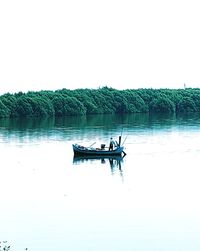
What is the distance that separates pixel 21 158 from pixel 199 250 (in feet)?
84.2

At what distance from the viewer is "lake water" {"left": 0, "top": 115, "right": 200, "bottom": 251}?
24.3 meters

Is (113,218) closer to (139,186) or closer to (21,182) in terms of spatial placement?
(139,186)

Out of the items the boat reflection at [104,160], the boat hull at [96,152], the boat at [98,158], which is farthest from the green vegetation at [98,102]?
the boat reflection at [104,160]

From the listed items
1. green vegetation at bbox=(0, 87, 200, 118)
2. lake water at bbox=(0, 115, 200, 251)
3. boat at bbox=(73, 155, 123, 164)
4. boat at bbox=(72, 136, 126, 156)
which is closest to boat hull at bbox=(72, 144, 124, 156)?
boat at bbox=(72, 136, 126, 156)

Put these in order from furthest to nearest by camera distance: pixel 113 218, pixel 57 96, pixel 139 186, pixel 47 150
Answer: pixel 57 96 → pixel 47 150 → pixel 139 186 → pixel 113 218

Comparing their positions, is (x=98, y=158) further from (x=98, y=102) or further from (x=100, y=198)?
(x=98, y=102)

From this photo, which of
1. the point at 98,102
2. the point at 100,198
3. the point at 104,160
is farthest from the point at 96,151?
the point at 98,102

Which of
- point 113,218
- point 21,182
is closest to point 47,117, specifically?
point 21,182

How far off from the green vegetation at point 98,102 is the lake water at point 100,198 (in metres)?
46.1

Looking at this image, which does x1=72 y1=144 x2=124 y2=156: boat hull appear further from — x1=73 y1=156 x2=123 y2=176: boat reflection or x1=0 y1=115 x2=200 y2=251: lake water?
x1=0 y1=115 x2=200 y2=251: lake water

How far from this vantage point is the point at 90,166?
43.5m

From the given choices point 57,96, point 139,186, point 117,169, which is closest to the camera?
point 139,186

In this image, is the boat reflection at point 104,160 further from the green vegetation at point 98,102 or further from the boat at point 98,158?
the green vegetation at point 98,102

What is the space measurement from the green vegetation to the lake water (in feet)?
151
